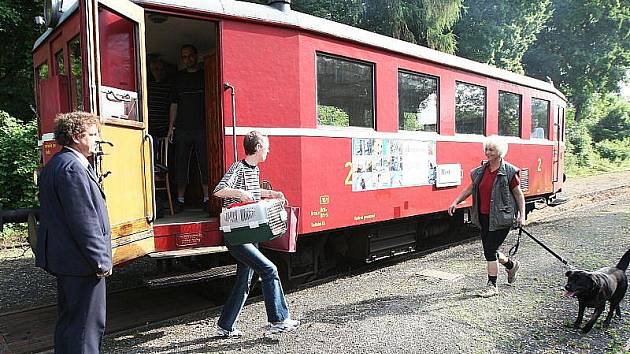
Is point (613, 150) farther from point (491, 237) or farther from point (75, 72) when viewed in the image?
point (75, 72)

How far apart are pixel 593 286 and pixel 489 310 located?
1.09 meters

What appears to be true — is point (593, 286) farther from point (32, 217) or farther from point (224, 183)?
point (32, 217)

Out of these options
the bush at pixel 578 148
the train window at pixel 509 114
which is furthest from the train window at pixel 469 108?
the bush at pixel 578 148

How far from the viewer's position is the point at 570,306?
514cm

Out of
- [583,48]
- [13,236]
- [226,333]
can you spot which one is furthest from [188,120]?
[583,48]

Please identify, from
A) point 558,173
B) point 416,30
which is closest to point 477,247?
point 558,173

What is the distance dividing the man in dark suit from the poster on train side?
11.3ft

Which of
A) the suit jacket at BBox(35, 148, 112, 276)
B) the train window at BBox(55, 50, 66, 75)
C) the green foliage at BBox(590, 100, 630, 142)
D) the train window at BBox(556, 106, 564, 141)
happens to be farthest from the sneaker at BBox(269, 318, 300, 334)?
the green foliage at BBox(590, 100, 630, 142)

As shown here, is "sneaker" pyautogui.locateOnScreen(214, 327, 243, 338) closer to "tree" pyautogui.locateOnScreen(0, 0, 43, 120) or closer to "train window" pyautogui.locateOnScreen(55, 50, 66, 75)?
"train window" pyautogui.locateOnScreen(55, 50, 66, 75)

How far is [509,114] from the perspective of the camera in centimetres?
931

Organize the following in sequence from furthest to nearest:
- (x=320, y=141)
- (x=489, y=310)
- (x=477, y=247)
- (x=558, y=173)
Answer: (x=558, y=173)
(x=477, y=247)
(x=320, y=141)
(x=489, y=310)

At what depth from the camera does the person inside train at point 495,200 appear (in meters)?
5.21

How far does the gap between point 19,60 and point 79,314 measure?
42.5 ft

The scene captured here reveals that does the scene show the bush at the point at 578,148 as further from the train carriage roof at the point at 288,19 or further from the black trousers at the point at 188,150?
the black trousers at the point at 188,150
